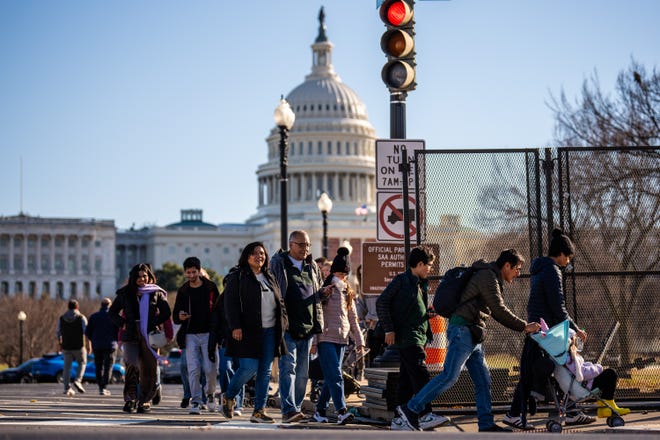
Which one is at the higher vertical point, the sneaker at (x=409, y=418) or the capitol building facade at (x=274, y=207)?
the capitol building facade at (x=274, y=207)

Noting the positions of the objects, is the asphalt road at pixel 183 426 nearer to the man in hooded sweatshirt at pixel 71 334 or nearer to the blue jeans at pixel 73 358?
the blue jeans at pixel 73 358

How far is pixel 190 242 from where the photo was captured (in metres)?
180

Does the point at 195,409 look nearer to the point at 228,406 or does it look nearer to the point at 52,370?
the point at 228,406

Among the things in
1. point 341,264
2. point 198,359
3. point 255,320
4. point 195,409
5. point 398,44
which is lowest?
point 195,409

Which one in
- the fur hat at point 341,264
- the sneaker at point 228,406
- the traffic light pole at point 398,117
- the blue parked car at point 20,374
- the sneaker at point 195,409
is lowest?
the blue parked car at point 20,374

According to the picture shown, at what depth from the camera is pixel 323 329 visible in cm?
1702

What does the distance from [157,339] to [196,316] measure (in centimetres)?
74

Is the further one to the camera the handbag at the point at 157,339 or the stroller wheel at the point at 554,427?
the handbag at the point at 157,339

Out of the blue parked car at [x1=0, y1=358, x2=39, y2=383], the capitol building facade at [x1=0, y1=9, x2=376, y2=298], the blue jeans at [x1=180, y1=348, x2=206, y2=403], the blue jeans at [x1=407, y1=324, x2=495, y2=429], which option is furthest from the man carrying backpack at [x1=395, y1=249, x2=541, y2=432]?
the capitol building facade at [x1=0, y1=9, x2=376, y2=298]

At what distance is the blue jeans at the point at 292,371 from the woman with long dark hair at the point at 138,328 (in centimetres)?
270

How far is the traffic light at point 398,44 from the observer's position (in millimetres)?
16562

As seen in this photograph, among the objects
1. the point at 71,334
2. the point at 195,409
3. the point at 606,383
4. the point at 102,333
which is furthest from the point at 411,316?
the point at 71,334

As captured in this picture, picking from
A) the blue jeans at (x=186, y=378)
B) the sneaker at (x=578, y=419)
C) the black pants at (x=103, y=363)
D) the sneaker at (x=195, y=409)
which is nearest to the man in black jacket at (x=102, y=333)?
the black pants at (x=103, y=363)

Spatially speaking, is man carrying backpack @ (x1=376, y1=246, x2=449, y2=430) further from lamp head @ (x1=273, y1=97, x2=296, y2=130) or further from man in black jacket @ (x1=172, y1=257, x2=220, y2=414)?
lamp head @ (x1=273, y1=97, x2=296, y2=130)
